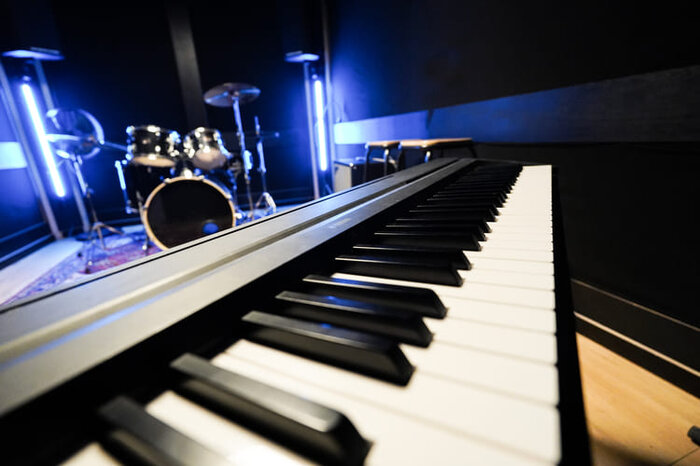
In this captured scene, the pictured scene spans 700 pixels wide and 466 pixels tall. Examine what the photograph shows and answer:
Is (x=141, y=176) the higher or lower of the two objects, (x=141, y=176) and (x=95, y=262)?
the higher

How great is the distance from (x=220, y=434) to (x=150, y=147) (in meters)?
3.82

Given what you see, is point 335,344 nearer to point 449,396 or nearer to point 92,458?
point 449,396

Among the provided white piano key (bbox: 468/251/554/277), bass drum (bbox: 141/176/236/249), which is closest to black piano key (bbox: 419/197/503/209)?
white piano key (bbox: 468/251/554/277)

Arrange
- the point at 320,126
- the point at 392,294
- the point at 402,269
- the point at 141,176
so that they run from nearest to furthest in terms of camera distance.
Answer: the point at 392,294 → the point at 402,269 → the point at 141,176 → the point at 320,126

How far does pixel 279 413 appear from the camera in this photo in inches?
10.4

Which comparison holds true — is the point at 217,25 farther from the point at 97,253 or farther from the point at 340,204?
the point at 340,204

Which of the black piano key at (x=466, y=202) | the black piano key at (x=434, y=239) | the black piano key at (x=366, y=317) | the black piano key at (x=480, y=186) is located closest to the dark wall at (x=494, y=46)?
the black piano key at (x=480, y=186)

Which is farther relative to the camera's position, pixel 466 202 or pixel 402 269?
pixel 466 202

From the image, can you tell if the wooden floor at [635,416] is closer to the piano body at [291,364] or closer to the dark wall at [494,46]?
the piano body at [291,364]

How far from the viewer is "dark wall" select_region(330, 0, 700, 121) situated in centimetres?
156

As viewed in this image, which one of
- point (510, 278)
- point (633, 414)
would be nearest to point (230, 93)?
point (510, 278)

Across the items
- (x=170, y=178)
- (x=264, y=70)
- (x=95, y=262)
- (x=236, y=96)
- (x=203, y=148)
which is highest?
(x=264, y=70)

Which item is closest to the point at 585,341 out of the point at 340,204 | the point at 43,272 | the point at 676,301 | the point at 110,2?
the point at 676,301

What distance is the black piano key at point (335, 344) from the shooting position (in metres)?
0.33
